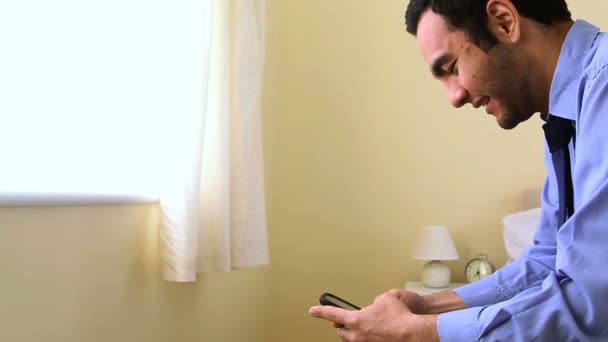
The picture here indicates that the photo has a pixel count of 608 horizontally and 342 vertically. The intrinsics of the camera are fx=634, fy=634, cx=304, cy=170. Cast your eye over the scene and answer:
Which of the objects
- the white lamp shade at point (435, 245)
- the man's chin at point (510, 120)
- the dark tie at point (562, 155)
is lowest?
the white lamp shade at point (435, 245)

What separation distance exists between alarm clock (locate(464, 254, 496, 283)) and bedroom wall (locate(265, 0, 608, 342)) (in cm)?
14

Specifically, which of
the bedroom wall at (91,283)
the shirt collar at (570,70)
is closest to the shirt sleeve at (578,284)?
the shirt collar at (570,70)

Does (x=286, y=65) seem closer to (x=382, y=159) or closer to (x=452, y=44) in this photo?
(x=382, y=159)

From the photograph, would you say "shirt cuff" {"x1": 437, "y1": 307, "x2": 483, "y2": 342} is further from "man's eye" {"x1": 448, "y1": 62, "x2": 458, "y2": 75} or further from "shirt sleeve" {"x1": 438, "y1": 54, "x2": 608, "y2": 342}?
"man's eye" {"x1": 448, "y1": 62, "x2": 458, "y2": 75}

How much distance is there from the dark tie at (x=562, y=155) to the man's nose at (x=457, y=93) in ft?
0.53

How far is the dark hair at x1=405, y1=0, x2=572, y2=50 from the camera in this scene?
1111 mm

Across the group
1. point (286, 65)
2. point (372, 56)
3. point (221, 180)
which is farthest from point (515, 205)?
point (221, 180)

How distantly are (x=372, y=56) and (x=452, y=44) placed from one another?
1.77 metres

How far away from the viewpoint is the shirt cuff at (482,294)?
1.28 meters

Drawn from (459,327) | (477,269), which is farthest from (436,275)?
(459,327)

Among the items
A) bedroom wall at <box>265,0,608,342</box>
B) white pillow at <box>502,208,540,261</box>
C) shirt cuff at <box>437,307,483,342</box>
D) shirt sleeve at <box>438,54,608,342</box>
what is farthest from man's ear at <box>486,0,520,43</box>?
bedroom wall at <box>265,0,608,342</box>

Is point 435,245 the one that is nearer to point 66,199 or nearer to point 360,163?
point 360,163

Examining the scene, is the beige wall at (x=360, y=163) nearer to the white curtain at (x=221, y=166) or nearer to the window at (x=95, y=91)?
the white curtain at (x=221, y=166)

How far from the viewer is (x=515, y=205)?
2746 millimetres
